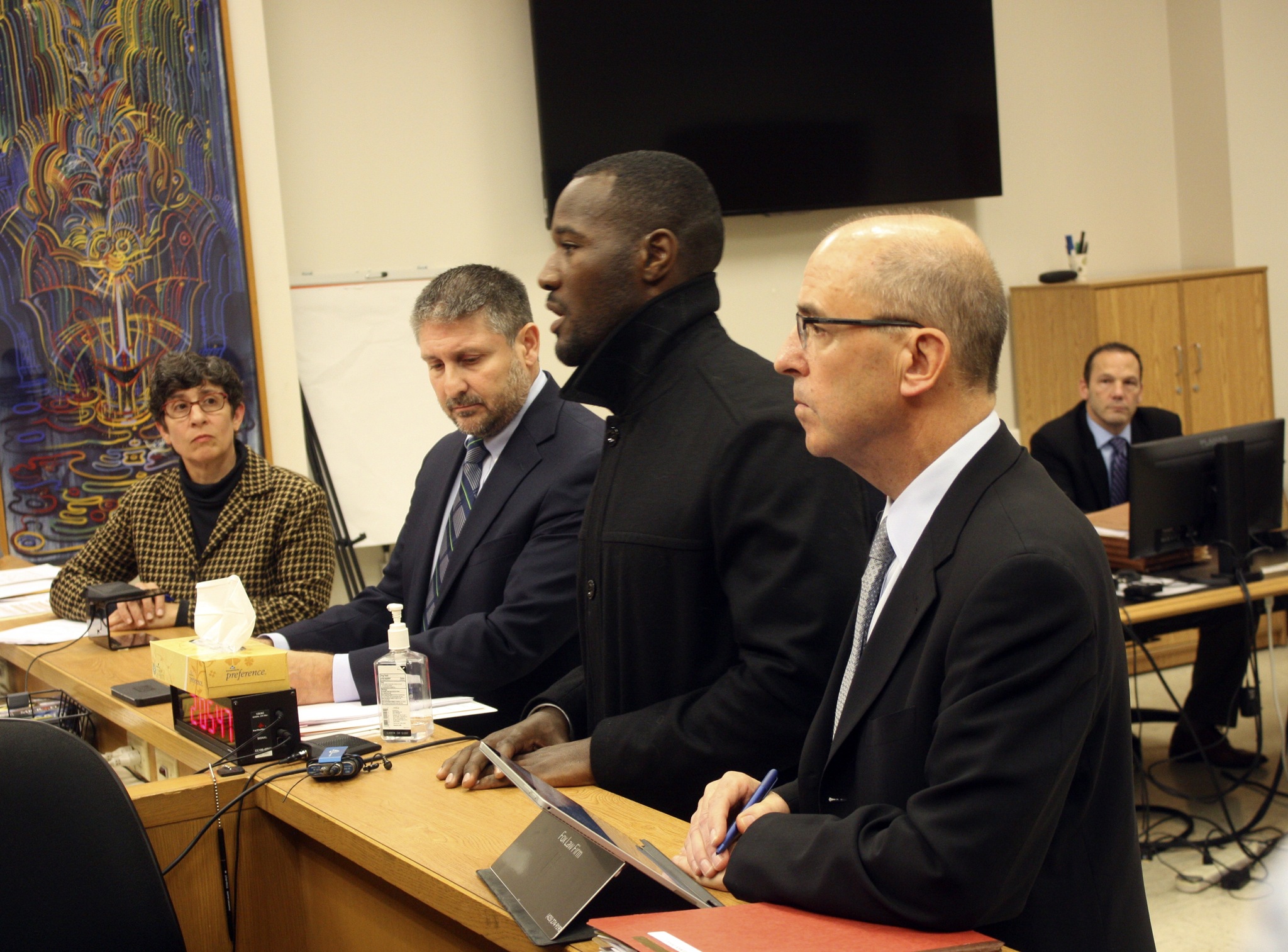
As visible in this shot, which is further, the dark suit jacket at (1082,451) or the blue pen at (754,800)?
the dark suit jacket at (1082,451)

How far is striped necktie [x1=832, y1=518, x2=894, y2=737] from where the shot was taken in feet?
4.70

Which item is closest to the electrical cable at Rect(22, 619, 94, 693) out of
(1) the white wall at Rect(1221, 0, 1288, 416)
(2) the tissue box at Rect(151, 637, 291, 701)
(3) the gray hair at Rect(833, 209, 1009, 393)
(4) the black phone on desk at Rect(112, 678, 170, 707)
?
(4) the black phone on desk at Rect(112, 678, 170, 707)

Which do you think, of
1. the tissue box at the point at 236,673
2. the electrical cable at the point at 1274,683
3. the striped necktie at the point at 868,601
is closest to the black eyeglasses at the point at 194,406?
the tissue box at the point at 236,673

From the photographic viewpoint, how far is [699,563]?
176cm

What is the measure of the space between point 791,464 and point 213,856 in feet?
3.60

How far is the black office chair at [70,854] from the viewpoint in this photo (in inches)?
65.0

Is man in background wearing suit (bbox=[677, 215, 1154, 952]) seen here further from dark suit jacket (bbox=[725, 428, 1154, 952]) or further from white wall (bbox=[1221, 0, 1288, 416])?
white wall (bbox=[1221, 0, 1288, 416])

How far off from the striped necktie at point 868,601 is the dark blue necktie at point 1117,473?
13.4ft

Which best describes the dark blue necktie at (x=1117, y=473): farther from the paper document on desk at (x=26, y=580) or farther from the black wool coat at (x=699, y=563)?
the paper document on desk at (x=26, y=580)

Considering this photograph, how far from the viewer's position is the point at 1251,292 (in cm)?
657

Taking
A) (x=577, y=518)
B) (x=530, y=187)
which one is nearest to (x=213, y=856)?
(x=577, y=518)

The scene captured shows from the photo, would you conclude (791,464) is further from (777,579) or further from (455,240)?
(455,240)

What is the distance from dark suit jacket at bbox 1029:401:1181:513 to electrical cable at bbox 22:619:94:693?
3647 mm

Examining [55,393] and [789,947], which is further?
[55,393]
